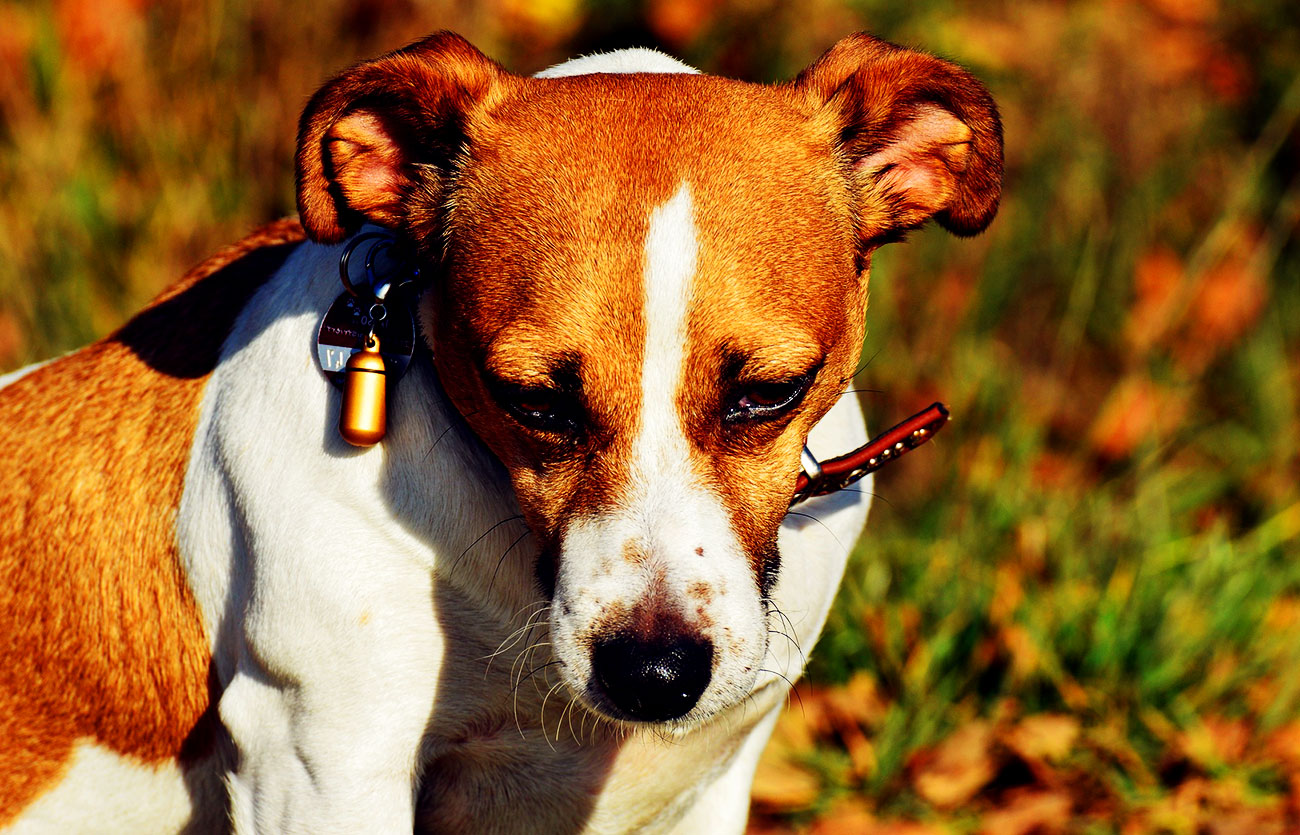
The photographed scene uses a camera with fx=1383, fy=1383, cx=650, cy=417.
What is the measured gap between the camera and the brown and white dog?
7.32ft

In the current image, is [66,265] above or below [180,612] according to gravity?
below

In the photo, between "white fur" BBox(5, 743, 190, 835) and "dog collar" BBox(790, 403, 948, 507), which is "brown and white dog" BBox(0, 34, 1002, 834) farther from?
"dog collar" BBox(790, 403, 948, 507)

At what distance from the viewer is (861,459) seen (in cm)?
267

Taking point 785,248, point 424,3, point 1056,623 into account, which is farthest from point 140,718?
point 424,3

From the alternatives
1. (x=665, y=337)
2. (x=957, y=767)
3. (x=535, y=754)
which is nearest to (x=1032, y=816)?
(x=957, y=767)

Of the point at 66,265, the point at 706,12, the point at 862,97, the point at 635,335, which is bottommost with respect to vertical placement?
the point at 66,265

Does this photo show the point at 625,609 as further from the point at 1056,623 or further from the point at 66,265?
the point at 66,265

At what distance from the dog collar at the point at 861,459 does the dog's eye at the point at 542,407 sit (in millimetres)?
498

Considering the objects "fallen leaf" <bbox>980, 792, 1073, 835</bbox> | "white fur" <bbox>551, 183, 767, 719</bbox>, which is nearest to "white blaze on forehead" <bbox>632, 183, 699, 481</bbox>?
"white fur" <bbox>551, 183, 767, 719</bbox>

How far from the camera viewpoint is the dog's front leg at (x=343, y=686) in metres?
2.39

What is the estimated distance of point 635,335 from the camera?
2.20 metres

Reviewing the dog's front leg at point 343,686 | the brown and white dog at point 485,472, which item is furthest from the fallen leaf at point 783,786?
the dog's front leg at point 343,686

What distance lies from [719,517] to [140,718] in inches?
49.5

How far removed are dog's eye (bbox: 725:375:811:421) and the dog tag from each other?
0.59m
